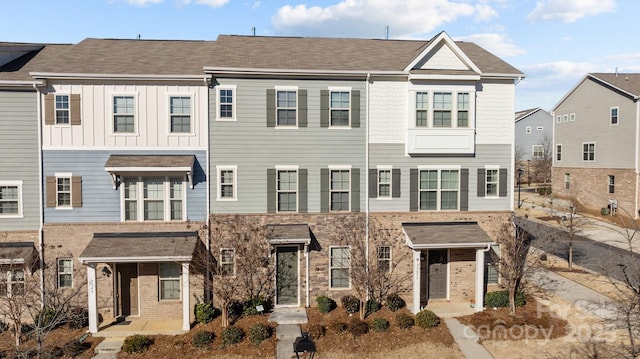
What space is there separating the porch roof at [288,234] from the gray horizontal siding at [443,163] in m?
3.28

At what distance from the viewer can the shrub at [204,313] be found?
55.5 feet

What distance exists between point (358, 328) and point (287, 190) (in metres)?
6.50

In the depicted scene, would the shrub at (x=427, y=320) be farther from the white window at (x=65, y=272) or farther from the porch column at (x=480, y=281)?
the white window at (x=65, y=272)

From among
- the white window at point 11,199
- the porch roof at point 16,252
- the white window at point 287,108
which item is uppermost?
the white window at point 287,108

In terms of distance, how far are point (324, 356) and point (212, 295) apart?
6.12 meters

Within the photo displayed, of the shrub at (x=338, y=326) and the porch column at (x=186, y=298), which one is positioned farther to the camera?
the porch column at (x=186, y=298)

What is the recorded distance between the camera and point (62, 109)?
56.2 ft

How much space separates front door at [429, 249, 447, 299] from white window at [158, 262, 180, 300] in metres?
11.4

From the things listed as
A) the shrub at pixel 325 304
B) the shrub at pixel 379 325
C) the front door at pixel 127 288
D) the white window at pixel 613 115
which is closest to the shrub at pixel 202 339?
the front door at pixel 127 288

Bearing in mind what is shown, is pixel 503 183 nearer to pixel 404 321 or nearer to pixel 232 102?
pixel 404 321

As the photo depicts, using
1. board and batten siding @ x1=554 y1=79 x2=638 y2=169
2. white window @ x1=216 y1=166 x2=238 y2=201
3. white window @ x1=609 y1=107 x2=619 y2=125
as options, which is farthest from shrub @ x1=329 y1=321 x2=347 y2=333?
white window @ x1=609 y1=107 x2=619 y2=125

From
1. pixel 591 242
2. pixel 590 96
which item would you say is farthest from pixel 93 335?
pixel 590 96

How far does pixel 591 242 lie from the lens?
29641 millimetres

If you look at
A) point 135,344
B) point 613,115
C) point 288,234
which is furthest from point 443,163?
point 613,115
